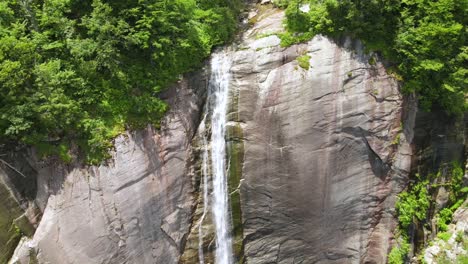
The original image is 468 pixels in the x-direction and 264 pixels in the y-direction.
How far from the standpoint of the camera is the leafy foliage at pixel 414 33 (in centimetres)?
1288

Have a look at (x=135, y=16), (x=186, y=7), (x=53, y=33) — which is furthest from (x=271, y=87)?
(x=53, y=33)

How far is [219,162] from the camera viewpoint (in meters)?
14.4

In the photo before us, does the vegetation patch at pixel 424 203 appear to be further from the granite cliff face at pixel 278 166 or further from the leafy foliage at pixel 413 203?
→ the granite cliff face at pixel 278 166

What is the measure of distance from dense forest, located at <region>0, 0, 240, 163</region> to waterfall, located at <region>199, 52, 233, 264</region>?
1478mm

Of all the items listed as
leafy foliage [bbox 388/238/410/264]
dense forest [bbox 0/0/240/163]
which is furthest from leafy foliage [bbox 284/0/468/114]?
leafy foliage [bbox 388/238/410/264]

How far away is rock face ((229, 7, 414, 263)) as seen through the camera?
14008 millimetres

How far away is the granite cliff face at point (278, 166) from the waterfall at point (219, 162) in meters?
0.27

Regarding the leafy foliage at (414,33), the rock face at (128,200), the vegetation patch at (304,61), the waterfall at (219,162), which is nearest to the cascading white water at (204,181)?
the waterfall at (219,162)

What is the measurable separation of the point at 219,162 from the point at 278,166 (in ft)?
7.60

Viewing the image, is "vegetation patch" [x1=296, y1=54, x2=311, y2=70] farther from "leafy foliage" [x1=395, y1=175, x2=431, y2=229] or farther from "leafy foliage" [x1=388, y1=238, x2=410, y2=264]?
"leafy foliage" [x1=388, y1=238, x2=410, y2=264]

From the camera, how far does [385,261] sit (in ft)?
48.8

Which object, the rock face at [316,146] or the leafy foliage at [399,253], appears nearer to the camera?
the rock face at [316,146]

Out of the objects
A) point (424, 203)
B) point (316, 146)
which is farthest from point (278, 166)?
point (424, 203)

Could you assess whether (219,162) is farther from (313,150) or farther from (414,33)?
(414,33)
